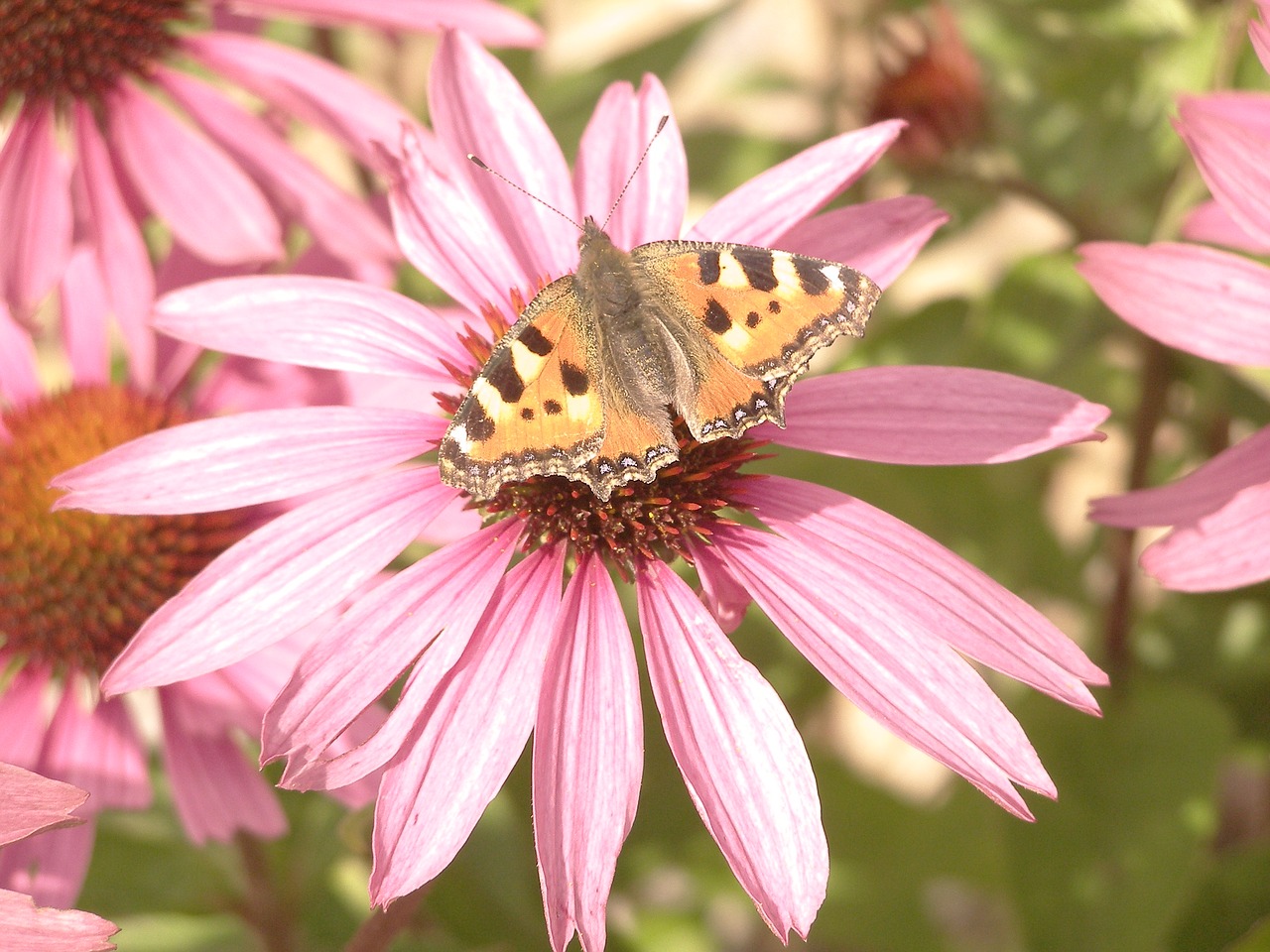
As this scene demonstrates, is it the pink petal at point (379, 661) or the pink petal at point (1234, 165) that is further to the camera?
the pink petal at point (1234, 165)

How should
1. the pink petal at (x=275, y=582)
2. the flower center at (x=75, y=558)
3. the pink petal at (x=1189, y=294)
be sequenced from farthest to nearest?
1. the flower center at (x=75, y=558)
2. the pink petal at (x=1189, y=294)
3. the pink petal at (x=275, y=582)

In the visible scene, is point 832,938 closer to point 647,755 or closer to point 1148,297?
point 647,755

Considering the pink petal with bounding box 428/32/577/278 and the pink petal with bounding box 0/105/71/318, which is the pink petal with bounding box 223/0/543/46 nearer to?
the pink petal with bounding box 428/32/577/278

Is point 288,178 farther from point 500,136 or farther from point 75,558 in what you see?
point 75,558

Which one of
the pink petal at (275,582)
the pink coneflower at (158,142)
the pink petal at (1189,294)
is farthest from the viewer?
the pink coneflower at (158,142)

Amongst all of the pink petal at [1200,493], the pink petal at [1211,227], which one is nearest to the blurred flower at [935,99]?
the pink petal at [1211,227]

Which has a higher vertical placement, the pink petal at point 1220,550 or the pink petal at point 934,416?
the pink petal at point 934,416

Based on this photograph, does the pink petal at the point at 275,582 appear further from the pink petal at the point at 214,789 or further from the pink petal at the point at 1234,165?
the pink petal at the point at 1234,165

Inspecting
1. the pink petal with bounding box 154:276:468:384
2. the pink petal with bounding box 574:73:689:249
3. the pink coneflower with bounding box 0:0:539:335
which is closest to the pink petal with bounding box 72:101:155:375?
the pink coneflower with bounding box 0:0:539:335
